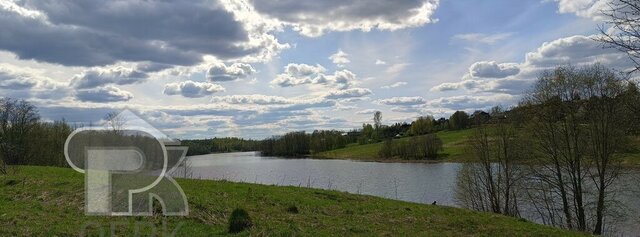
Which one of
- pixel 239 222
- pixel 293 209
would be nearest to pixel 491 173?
pixel 293 209

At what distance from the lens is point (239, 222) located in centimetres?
1091

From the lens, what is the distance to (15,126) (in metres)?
53.3

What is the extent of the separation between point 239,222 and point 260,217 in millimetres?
2035

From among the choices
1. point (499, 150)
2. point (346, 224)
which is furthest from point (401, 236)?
point (499, 150)

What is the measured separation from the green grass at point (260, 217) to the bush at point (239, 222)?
0.69ft

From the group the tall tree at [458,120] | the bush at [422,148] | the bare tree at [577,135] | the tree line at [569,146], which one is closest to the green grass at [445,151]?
the bush at [422,148]

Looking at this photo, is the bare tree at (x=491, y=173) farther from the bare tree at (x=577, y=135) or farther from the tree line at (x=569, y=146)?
the bare tree at (x=577, y=135)

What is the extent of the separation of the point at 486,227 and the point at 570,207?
15.7 metres

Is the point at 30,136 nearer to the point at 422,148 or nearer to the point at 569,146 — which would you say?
the point at 569,146

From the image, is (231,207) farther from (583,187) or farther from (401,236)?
(583,187)

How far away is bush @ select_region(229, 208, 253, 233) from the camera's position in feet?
35.4

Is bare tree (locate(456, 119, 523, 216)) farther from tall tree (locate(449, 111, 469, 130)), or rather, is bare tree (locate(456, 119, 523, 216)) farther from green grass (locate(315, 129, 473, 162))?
tall tree (locate(449, 111, 469, 130))

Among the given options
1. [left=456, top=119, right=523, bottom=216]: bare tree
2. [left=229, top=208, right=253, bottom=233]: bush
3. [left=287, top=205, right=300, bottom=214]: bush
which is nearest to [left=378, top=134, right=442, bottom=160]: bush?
[left=456, top=119, right=523, bottom=216]: bare tree

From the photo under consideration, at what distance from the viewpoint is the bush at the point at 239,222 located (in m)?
10.8
